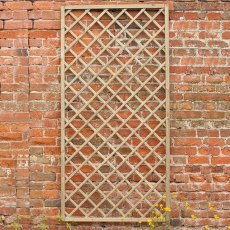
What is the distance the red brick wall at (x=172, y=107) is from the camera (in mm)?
3105

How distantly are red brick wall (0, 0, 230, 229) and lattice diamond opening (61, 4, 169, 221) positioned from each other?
0.35 ft

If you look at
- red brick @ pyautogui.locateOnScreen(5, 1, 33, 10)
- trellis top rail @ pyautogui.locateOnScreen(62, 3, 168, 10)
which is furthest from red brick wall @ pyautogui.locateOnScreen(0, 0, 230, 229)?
trellis top rail @ pyautogui.locateOnScreen(62, 3, 168, 10)

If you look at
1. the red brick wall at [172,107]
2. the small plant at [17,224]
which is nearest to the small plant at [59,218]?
the red brick wall at [172,107]

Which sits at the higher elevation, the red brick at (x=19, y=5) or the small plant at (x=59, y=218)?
the red brick at (x=19, y=5)

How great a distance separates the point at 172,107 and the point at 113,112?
20.3 inches

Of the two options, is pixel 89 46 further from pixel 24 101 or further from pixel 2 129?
pixel 2 129

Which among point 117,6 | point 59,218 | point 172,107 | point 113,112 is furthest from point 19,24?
point 59,218

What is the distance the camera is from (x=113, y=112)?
3088 millimetres

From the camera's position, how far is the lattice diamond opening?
3.07 meters

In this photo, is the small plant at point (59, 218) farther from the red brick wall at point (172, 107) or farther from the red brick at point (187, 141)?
the red brick at point (187, 141)

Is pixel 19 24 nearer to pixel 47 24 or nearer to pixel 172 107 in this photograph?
pixel 47 24

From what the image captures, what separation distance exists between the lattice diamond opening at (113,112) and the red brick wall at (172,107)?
11cm

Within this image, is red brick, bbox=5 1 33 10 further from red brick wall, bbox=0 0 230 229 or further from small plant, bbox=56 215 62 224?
small plant, bbox=56 215 62 224

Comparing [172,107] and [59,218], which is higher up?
[172,107]
